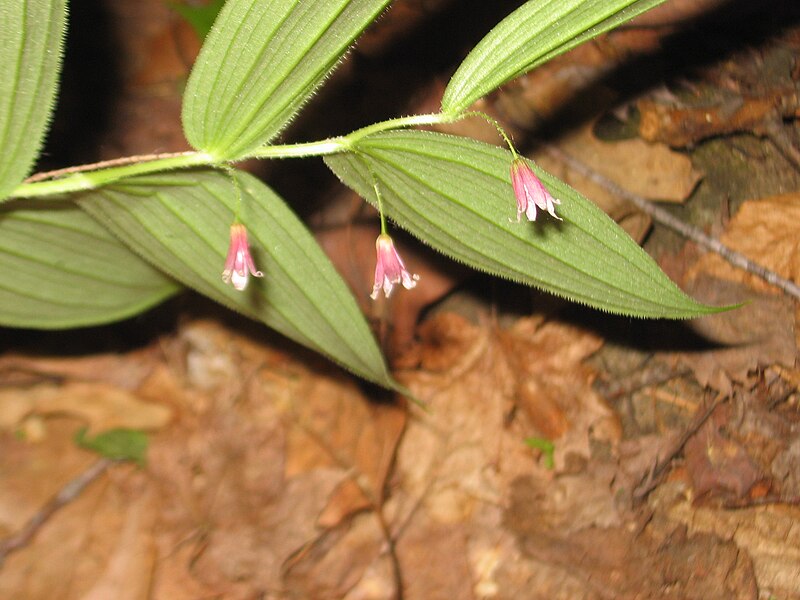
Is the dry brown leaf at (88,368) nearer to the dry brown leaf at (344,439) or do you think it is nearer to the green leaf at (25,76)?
the dry brown leaf at (344,439)

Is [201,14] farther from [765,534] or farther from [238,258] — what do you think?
[765,534]

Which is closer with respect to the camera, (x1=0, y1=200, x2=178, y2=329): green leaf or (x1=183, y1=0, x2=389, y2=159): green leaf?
(x1=183, y1=0, x2=389, y2=159): green leaf

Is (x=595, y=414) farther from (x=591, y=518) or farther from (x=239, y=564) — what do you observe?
(x=239, y=564)

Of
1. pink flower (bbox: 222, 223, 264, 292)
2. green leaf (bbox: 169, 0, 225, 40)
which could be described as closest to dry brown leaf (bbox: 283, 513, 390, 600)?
pink flower (bbox: 222, 223, 264, 292)

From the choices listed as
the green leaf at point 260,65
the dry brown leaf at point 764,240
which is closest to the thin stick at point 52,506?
the green leaf at point 260,65

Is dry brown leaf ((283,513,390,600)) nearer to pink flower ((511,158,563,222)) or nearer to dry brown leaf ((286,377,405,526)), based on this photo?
dry brown leaf ((286,377,405,526))

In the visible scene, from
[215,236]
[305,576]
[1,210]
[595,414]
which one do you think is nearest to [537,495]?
[595,414]
